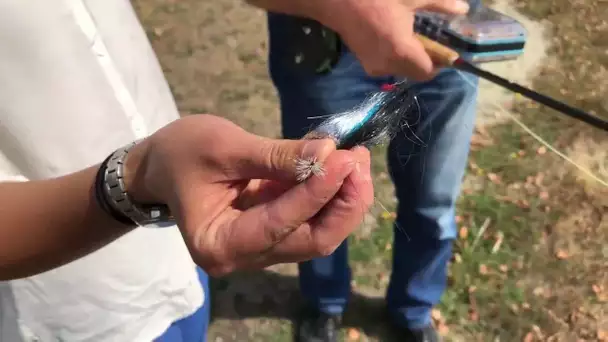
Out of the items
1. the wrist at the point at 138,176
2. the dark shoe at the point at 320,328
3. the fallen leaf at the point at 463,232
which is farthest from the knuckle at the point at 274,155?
the fallen leaf at the point at 463,232

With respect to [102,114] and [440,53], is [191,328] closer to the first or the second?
[102,114]

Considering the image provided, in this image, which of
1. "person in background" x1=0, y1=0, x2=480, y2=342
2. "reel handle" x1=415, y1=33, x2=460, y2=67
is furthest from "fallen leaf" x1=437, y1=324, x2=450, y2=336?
"reel handle" x1=415, y1=33, x2=460, y2=67

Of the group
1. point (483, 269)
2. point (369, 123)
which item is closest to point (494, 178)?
point (483, 269)

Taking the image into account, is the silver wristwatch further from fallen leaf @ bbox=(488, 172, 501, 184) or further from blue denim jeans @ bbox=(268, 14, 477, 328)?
fallen leaf @ bbox=(488, 172, 501, 184)

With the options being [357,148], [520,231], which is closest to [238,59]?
[520,231]

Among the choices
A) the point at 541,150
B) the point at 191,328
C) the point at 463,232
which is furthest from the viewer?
the point at 541,150

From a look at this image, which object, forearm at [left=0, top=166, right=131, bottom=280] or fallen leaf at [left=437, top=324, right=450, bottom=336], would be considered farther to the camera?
fallen leaf at [left=437, top=324, right=450, bottom=336]

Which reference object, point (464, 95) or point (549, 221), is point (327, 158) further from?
point (549, 221)

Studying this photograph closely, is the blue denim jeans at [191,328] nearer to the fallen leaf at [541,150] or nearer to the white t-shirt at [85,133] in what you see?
the white t-shirt at [85,133]

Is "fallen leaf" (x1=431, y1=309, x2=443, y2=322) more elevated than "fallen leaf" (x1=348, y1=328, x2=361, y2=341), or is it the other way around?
"fallen leaf" (x1=348, y1=328, x2=361, y2=341)
